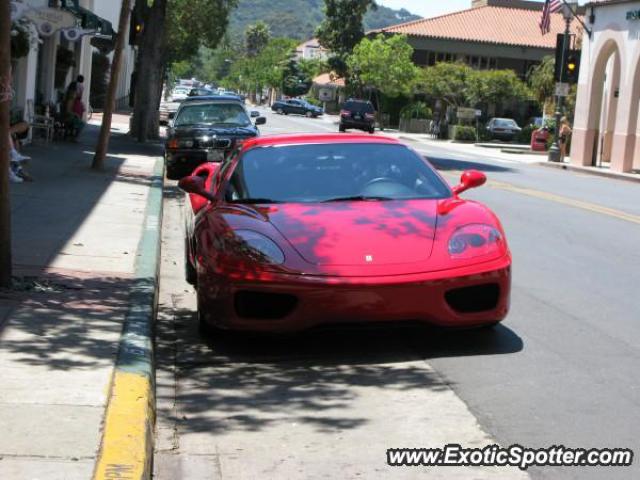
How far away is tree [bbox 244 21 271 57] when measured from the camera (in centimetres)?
18762

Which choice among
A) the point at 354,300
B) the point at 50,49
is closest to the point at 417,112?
the point at 50,49

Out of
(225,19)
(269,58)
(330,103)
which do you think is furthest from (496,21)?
(269,58)

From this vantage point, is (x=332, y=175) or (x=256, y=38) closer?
(x=332, y=175)

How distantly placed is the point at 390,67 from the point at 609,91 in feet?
103

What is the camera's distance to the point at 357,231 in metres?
7.16

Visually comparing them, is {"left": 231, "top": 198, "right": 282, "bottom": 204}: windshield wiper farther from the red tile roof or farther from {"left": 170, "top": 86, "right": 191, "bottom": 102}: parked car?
the red tile roof

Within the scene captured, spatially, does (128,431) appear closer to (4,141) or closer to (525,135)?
(4,141)

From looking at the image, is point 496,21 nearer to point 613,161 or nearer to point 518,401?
point 613,161

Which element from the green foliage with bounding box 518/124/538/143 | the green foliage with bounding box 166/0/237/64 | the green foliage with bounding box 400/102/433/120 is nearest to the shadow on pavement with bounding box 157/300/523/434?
the green foliage with bounding box 166/0/237/64

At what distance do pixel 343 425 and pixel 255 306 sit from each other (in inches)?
59.7

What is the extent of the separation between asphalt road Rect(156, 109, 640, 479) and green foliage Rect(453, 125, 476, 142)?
5090cm

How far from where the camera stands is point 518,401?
19.5 feet

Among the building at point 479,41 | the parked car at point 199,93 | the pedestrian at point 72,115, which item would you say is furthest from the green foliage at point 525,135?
the pedestrian at point 72,115

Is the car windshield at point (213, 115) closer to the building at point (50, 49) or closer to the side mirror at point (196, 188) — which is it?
the building at point (50, 49)
